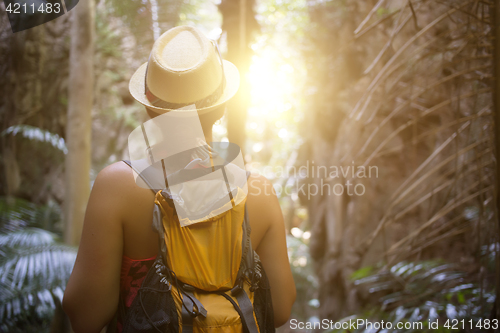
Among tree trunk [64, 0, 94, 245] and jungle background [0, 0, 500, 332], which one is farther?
tree trunk [64, 0, 94, 245]

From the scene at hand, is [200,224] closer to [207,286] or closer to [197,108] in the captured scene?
[207,286]

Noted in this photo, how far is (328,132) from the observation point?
5.65 meters

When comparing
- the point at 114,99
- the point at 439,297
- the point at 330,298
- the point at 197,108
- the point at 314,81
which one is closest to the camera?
the point at 197,108

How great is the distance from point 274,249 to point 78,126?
2487 mm

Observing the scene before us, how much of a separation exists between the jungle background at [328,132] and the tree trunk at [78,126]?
12mm

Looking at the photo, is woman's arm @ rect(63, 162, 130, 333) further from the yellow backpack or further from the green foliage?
the green foliage

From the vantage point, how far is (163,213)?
35.2 inches

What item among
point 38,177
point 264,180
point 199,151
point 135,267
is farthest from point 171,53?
point 38,177

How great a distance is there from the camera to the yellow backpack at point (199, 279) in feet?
2.81

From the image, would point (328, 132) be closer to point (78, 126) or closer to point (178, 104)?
point (78, 126)

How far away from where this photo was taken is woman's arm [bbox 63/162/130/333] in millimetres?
893

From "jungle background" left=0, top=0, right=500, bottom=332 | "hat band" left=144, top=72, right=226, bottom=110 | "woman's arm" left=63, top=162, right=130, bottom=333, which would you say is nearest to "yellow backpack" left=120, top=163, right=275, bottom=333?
"woman's arm" left=63, top=162, right=130, bottom=333

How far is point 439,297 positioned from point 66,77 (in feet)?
21.1

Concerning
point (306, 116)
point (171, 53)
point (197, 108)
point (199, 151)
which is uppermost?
point (171, 53)
